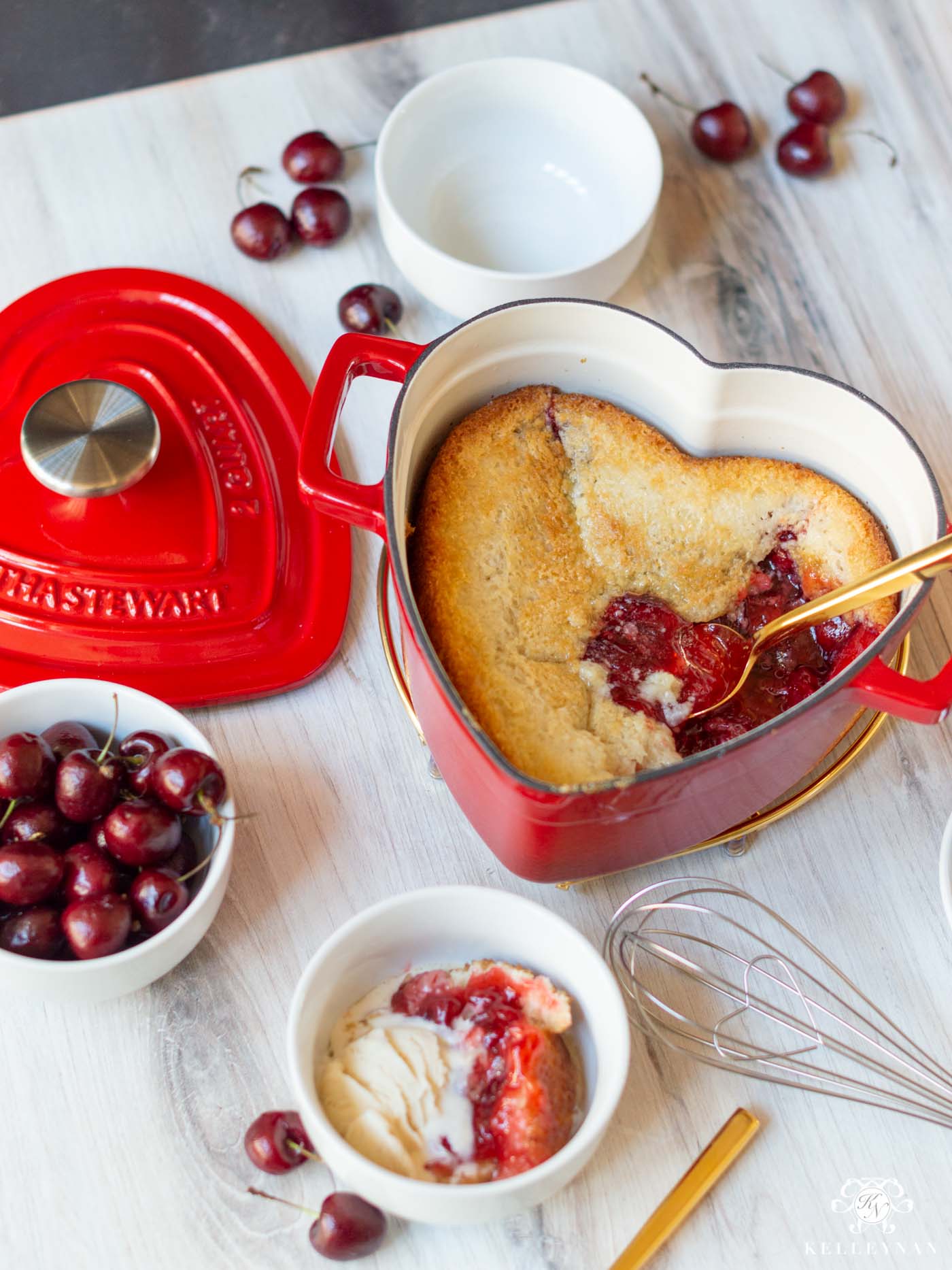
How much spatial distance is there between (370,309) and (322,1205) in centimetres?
80

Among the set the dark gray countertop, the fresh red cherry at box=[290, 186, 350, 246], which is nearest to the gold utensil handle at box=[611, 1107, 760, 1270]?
the fresh red cherry at box=[290, 186, 350, 246]

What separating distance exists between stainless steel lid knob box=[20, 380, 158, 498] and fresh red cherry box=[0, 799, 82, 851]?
0.29 metres

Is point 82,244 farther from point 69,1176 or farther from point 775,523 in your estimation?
point 69,1176

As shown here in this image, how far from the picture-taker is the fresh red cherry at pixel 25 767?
2.79 feet

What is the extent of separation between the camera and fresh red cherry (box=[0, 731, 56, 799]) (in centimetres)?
85

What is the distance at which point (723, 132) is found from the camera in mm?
1263

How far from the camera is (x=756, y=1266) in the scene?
0.85 m

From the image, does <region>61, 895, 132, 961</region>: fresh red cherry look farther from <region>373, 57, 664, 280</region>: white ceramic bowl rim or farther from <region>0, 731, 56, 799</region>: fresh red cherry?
<region>373, 57, 664, 280</region>: white ceramic bowl rim

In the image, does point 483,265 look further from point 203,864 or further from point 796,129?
point 203,864

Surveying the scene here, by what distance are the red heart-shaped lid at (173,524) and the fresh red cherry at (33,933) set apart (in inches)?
8.9

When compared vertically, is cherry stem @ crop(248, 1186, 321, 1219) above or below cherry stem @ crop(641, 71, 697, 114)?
below

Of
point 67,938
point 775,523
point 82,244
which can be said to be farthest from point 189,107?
point 67,938

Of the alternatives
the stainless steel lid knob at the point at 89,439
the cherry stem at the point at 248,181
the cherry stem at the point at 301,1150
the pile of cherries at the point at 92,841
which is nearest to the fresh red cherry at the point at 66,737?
the pile of cherries at the point at 92,841

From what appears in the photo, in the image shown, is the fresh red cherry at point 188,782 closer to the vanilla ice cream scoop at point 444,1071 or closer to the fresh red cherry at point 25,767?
the fresh red cherry at point 25,767
